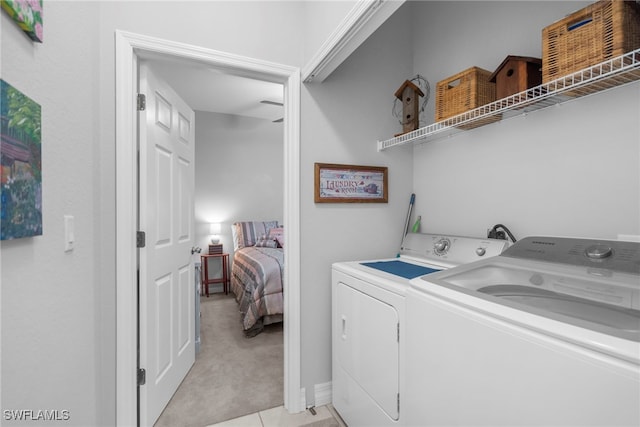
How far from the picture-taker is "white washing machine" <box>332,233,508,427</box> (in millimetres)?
1226

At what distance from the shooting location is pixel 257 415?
1.78 meters

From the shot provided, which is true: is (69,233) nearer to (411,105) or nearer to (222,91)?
(411,105)

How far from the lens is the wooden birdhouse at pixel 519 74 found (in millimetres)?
1207

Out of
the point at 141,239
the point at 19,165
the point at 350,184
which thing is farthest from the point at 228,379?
the point at 19,165

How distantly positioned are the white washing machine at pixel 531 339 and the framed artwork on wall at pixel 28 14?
1393 millimetres

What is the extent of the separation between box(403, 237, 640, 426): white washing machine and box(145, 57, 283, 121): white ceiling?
9.25 feet

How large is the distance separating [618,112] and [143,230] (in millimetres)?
2219

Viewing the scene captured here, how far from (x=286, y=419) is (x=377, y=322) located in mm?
965

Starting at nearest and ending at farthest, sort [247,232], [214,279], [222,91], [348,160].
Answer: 1. [348,160]
2. [222,91]
3. [214,279]
4. [247,232]

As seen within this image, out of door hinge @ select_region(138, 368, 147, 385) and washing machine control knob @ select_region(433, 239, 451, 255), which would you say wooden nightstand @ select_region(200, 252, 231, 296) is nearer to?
door hinge @ select_region(138, 368, 147, 385)

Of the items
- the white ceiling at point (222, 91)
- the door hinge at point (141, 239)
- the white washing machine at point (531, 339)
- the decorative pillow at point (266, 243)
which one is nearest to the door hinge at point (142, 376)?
the door hinge at point (141, 239)

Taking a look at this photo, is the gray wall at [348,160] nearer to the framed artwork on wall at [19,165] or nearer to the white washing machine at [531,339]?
the white washing machine at [531,339]

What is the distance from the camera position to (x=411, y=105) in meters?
1.84

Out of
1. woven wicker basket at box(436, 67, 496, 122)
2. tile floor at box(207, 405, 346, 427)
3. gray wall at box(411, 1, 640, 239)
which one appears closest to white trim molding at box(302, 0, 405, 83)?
woven wicker basket at box(436, 67, 496, 122)
